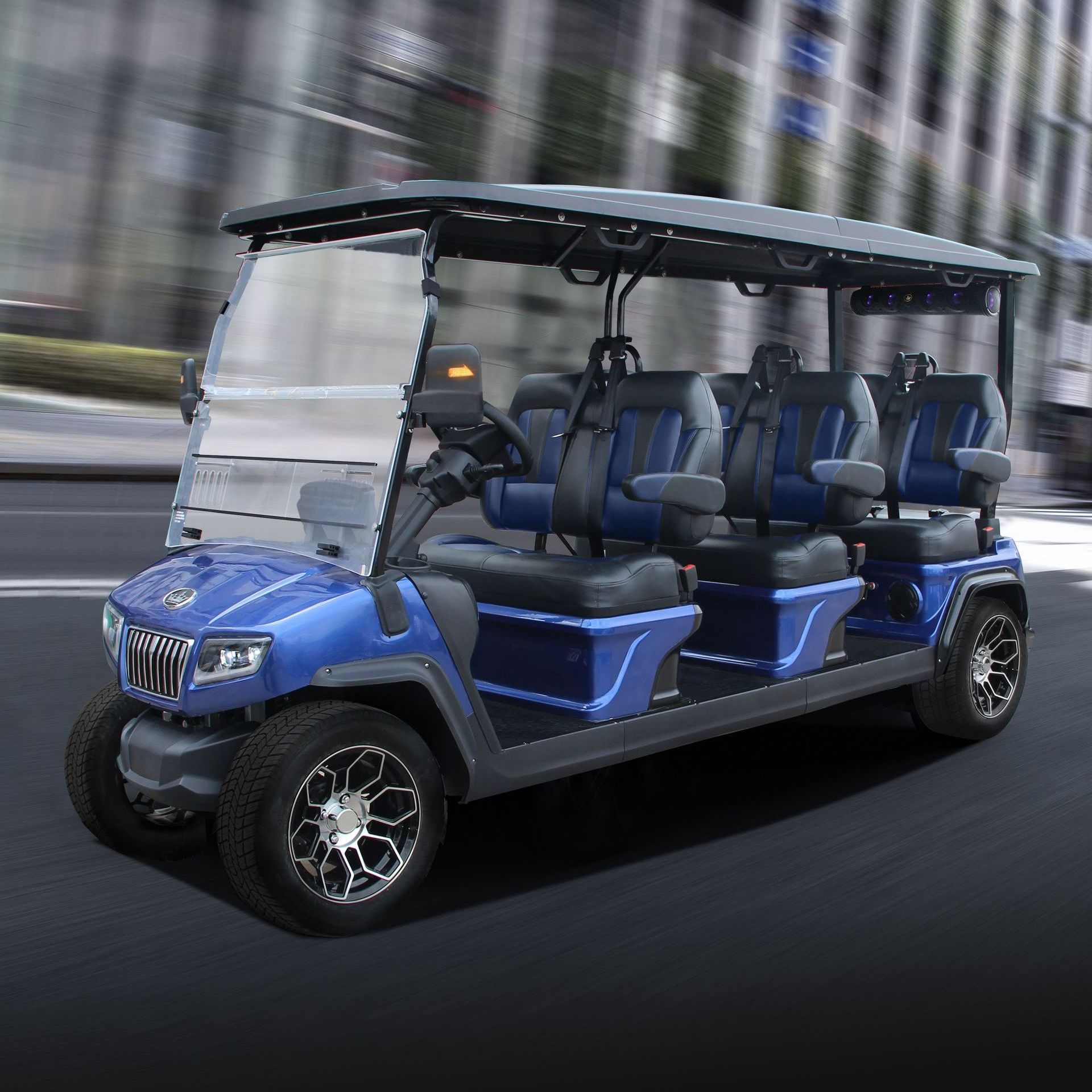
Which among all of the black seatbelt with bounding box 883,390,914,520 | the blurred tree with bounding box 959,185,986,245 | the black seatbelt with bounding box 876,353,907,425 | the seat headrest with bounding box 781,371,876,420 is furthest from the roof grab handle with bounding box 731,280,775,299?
the blurred tree with bounding box 959,185,986,245

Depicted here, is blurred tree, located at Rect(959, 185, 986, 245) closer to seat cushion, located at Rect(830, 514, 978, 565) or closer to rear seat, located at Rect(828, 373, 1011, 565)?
rear seat, located at Rect(828, 373, 1011, 565)

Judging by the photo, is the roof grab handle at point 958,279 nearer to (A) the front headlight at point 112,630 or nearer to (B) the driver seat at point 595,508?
(B) the driver seat at point 595,508

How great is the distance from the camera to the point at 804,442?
229 inches

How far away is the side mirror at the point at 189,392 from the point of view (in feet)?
14.0

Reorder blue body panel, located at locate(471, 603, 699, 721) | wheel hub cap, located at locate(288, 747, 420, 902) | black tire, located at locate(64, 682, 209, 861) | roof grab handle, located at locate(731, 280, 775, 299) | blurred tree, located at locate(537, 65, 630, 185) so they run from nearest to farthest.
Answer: wheel hub cap, located at locate(288, 747, 420, 902)
black tire, located at locate(64, 682, 209, 861)
blue body panel, located at locate(471, 603, 699, 721)
roof grab handle, located at locate(731, 280, 775, 299)
blurred tree, located at locate(537, 65, 630, 185)

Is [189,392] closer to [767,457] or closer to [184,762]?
[184,762]

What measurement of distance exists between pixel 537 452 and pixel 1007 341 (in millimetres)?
2289

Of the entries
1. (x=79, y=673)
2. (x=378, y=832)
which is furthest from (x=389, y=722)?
(x=79, y=673)

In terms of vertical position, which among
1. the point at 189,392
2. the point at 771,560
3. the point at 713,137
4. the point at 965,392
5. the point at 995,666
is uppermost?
the point at 713,137

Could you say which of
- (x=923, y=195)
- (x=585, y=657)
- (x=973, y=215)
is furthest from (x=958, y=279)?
(x=973, y=215)

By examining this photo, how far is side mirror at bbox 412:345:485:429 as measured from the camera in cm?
358

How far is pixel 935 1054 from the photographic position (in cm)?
298

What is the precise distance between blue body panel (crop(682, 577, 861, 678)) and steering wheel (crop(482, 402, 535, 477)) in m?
1.26

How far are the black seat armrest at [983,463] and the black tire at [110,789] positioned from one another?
347 centimetres
